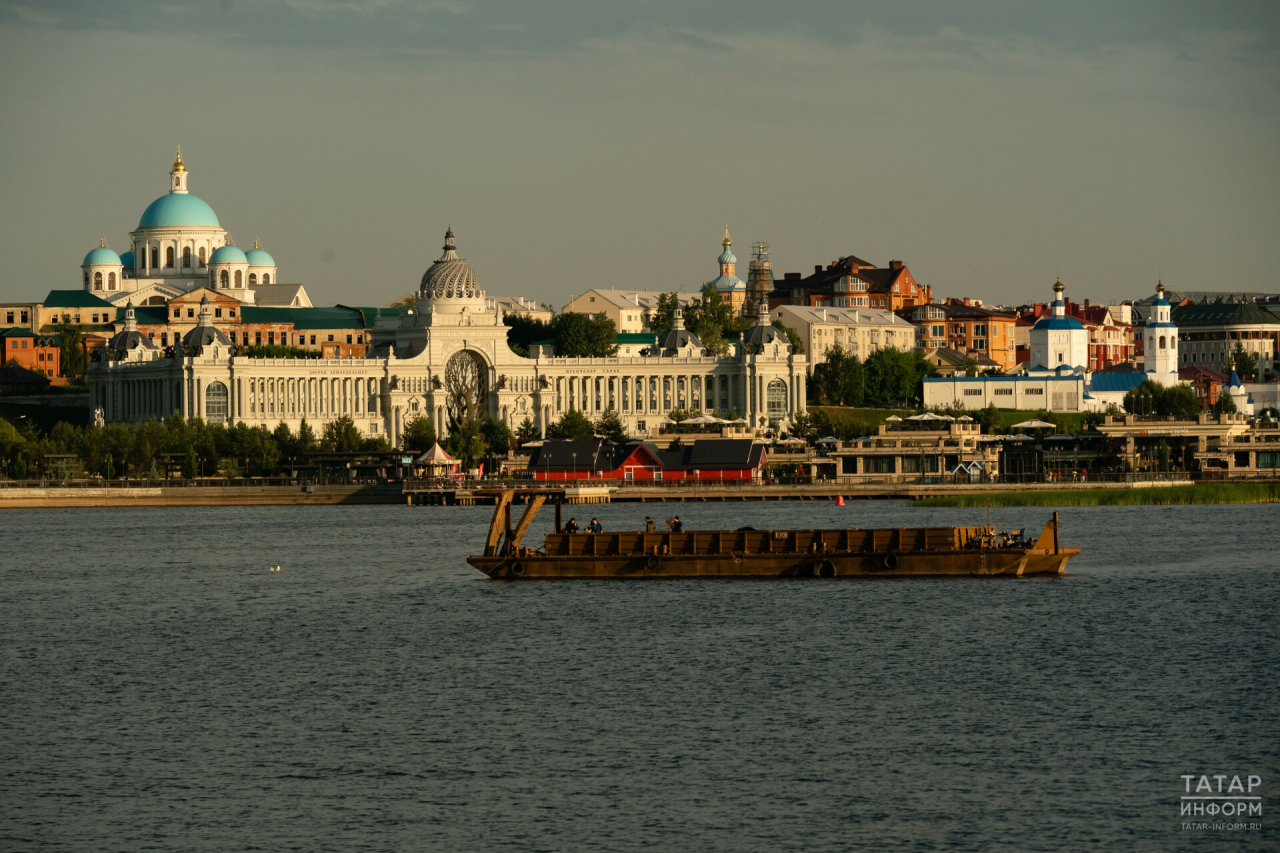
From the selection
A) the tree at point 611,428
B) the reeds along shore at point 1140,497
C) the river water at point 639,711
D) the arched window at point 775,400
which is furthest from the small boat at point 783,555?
the arched window at point 775,400

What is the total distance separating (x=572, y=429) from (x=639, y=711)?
11467cm

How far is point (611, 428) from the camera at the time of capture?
540 ft

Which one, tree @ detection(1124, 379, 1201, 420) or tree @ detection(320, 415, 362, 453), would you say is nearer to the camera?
tree @ detection(320, 415, 362, 453)

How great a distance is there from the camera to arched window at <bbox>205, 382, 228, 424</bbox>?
17012 cm

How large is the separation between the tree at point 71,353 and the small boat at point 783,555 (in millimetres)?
131491

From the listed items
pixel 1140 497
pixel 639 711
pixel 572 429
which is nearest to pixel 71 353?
pixel 572 429

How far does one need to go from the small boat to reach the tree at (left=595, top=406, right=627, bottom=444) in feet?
284

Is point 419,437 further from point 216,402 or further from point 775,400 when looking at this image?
point 775,400

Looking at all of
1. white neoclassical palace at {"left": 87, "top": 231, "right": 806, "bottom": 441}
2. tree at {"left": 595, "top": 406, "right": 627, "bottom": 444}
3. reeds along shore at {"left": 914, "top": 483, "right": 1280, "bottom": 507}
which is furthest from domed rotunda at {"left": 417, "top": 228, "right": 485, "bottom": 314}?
reeds along shore at {"left": 914, "top": 483, "right": 1280, "bottom": 507}

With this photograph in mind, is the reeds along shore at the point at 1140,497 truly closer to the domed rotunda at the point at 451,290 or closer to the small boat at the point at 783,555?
the small boat at the point at 783,555

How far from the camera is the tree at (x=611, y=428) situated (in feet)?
530

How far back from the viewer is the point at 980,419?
171 m

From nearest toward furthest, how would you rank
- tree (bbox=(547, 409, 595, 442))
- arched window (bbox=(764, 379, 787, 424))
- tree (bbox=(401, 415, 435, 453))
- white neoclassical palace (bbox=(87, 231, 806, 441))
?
1. tree (bbox=(547, 409, 595, 442))
2. tree (bbox=(401, 415, 435, 453))
3. white neoclassical palace (bbox=(87, 231, 806, 441))
4. arched window (bbox=(764, 379, 787, 424))

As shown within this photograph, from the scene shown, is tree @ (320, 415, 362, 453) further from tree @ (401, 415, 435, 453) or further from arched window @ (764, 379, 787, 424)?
arched window @ (764, 379, 787, 424)
